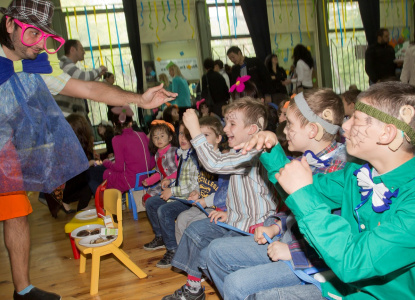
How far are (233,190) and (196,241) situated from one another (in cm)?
36

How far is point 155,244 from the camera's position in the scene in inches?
136

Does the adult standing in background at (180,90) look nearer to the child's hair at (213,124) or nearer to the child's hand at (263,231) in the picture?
the child's hair at (213,124)

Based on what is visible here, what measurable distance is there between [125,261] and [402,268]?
2057 mm

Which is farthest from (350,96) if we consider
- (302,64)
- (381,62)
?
(302,64)

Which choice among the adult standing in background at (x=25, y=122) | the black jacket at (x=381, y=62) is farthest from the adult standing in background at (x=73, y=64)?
the black jacket at (x=381, y=62)

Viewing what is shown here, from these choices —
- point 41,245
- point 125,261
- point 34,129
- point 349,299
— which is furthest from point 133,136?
point 349,299

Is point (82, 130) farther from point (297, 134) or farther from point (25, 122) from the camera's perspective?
point (297, 134)

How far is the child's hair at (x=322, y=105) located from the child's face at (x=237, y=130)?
39 cm

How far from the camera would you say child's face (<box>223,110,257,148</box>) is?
2.36 meters

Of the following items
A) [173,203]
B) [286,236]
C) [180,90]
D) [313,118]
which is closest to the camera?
[286,236]

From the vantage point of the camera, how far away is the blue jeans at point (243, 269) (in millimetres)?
1638

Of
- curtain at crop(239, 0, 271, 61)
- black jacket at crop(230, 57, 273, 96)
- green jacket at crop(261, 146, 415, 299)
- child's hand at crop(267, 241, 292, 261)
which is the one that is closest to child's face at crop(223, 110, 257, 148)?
child's hand at crop(267, 241, 292, 261)

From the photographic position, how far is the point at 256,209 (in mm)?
2221

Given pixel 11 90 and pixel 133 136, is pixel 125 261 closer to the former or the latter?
pixel 11 90
